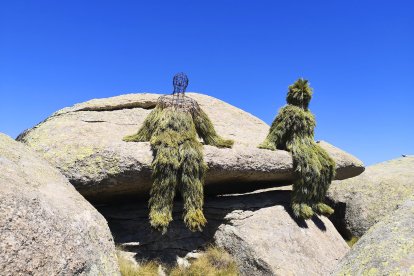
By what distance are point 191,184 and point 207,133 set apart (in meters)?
2.39

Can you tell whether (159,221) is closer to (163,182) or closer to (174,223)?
(163,182)

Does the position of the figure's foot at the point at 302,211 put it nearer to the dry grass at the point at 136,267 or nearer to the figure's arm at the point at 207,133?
the figure's arm at the point at 207,133

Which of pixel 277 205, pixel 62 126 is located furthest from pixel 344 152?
pixel 62 126

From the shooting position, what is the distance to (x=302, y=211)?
539 inches

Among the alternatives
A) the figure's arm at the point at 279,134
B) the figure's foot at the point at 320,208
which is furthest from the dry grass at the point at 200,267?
the figure's arm at the point at 279,134

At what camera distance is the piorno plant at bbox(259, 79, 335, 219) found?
13766mm

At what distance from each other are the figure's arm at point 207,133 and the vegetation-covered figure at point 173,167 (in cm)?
66

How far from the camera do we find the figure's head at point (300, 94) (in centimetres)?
1467

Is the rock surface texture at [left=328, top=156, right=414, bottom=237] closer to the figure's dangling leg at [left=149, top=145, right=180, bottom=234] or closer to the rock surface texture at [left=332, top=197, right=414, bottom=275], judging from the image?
the figure's dangling leg at [left=149, top=145, right=180, bottom=234]

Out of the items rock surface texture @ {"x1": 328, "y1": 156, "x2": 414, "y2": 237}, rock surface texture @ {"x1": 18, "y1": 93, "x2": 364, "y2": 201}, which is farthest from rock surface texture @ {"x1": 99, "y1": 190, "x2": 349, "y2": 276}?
rock surface texture @ {"x1": 328, "y1": 156, "x2": 414, "y2": 237}

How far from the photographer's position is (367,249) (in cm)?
397

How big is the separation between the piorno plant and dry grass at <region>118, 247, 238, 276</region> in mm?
3144

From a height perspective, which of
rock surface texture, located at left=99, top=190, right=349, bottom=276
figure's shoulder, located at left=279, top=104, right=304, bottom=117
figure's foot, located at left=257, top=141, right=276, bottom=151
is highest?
figure's shoulder, located at left=279, top=104, right=304, bottom=117

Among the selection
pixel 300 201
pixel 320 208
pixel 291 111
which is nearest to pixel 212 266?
pixel 300 201
